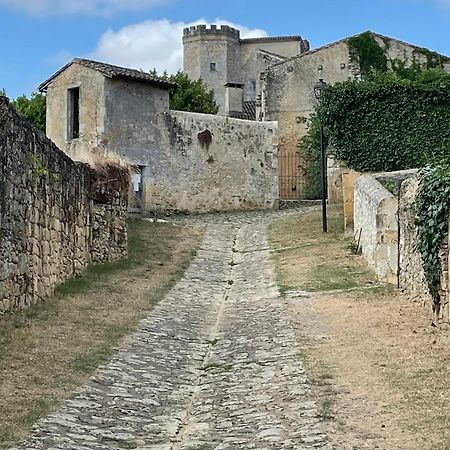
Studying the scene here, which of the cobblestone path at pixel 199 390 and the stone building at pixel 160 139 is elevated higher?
the stone building at pixel 160 139

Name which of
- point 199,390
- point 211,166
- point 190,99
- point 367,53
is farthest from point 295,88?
point 199,390

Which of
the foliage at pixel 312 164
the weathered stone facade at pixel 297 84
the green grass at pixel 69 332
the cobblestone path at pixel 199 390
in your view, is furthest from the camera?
the weathered stone facade at pixel 297 84

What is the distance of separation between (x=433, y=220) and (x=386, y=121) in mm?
15060

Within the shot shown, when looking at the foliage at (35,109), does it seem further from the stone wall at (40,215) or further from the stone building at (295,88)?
the stone wall at (40,215)

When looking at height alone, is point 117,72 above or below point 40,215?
above

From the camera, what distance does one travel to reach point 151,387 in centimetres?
801

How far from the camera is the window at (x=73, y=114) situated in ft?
94.5

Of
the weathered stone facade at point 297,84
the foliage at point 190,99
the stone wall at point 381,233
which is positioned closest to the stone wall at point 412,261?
the stone wall at point 381,233

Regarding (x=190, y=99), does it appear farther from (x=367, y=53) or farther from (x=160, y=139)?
(x=160, y=139)

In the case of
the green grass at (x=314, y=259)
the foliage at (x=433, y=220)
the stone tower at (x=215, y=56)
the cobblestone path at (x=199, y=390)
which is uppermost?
the stone tower at (x=215, y=56)

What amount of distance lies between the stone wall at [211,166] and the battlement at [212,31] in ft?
109


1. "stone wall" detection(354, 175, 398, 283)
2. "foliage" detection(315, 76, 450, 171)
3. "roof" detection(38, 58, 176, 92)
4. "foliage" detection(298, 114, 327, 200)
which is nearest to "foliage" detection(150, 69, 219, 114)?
"foliage" detection(298, 114, 327, 200)

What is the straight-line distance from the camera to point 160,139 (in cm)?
2875

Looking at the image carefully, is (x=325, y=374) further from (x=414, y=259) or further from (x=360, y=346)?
(x=414, y=259)
